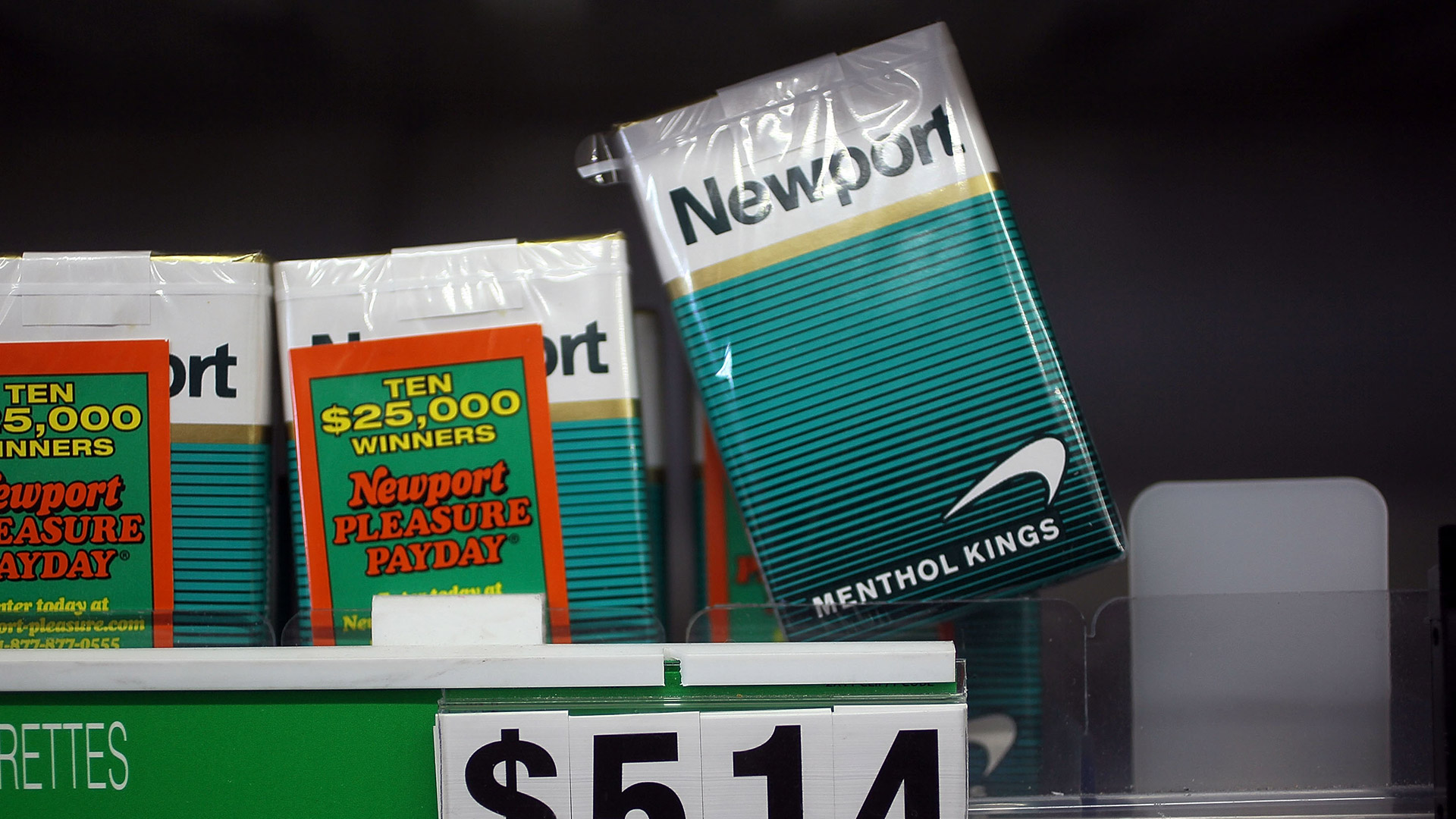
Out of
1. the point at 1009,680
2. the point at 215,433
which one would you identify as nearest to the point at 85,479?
the point at 215,433

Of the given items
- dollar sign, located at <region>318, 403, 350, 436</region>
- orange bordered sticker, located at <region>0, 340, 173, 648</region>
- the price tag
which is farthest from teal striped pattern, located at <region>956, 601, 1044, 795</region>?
orange bordered sticker, located at <region>0, 340, 173, 648</region>

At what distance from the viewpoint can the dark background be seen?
3.47 feet

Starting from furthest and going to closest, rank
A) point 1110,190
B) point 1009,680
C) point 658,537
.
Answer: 1. point 1110,190
2. point 658,537
3. point 1009,680

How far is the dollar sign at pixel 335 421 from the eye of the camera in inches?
32.0

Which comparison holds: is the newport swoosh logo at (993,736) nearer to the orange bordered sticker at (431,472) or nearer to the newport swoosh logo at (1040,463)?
the newport swoosh logo at (1040,463)

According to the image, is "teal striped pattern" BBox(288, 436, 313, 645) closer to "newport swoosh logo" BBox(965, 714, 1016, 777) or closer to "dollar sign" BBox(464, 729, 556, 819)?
"dollar sign" BBox(464, 729, 556, 819)

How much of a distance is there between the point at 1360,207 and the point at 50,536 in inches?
48.4

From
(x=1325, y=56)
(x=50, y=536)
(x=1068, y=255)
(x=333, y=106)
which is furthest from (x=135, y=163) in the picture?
(x=1325, y=56)

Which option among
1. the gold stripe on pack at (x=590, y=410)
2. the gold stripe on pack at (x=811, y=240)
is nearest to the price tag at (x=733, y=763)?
the gold stripe on pack at (x=590, y=410)

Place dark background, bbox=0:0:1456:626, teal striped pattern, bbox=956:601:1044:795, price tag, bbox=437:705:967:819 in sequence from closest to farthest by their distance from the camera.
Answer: price tag, bbox=437:705:967:819 → teal striped pattern, bbox=956:601:1044:795 → dark background, bbox=0:0:1456:626

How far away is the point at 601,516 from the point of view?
0.81m

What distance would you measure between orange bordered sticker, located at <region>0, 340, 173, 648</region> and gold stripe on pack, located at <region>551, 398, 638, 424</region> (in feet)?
0.98

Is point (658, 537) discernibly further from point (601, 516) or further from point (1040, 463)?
point (1040, 463)

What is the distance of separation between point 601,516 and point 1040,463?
13.2 inches
